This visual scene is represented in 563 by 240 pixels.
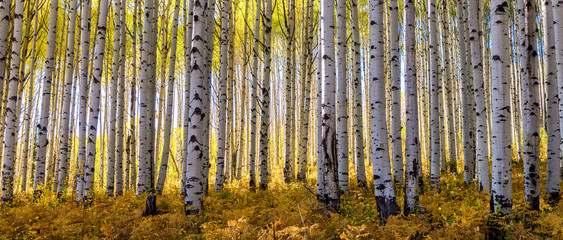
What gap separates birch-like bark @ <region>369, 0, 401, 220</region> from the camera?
4289 millimetres

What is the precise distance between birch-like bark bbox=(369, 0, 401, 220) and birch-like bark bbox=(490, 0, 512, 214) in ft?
3.85

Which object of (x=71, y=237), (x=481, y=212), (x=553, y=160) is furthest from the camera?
(x=553, y=160)

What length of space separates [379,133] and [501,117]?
4.57 ft

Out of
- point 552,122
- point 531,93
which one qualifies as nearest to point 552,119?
point 552,122

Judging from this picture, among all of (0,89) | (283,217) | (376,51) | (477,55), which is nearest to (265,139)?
(283,217)

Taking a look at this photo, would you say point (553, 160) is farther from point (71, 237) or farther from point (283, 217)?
point (71, 237)

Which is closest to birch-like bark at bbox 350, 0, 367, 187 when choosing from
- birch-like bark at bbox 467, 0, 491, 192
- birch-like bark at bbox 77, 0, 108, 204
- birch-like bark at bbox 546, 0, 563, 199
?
birch-like bark at bbox 467, 0, 491, 192

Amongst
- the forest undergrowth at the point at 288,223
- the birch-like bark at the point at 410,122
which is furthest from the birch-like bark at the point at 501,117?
the birch-like bark at the point at 410,122

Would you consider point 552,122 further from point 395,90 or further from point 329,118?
point 329,118

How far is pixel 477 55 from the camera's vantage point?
20.8 ft

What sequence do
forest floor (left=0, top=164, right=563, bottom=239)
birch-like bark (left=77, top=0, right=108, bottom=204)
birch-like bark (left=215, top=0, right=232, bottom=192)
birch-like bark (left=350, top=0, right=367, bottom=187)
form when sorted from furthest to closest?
birch-like bark (left=350, top=0, right=367, bottom=187)
birch-like bark (left=215, top=0, right=232, bottom=192)
birch-like bark (left=77, top=0, right=108, bottom=204)
forest floor (left=0, top=164, right=563, bottom=239)

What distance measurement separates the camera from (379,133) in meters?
4.39

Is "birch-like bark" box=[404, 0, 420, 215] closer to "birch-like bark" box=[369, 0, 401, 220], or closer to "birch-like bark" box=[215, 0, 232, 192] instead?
"birch-like bark" box=[369, 0, 401, 220]

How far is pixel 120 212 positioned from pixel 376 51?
16.3 feet
